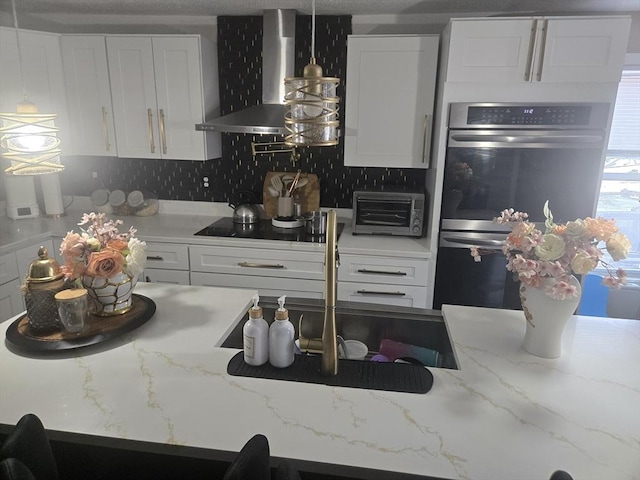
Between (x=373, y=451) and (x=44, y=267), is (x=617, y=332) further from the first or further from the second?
(x=44, y=267)

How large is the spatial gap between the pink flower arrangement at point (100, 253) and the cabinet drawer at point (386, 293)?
4.96ft

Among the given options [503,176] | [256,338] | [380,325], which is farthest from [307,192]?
[256,338]

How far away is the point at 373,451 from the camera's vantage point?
1.09m

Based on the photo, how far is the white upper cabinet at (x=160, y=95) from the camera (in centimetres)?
308

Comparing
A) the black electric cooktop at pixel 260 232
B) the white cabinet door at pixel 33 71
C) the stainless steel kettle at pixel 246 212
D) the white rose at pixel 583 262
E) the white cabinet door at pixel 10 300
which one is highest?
the white cabinet door at pixel 33 71

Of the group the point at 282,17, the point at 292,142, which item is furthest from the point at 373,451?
the point at 282,17

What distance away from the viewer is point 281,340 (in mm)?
1408

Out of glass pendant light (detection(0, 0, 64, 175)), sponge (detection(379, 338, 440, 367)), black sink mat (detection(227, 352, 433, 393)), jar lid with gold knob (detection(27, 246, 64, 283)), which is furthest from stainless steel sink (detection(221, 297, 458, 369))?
glass pendant light (detection(0, 0, 64, 175))

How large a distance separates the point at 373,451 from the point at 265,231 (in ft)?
7.31

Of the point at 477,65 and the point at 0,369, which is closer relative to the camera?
the point at 0,369

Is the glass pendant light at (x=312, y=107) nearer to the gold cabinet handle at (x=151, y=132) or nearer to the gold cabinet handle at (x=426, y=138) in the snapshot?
the gold cabinet handle at (x=426, y=138)

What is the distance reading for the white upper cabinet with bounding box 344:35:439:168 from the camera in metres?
2.83

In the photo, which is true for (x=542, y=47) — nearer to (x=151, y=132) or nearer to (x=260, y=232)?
(x=260, y=232)

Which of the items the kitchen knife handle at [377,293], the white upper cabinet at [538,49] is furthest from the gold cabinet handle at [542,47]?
the kitchen knife handle at [377,293]
